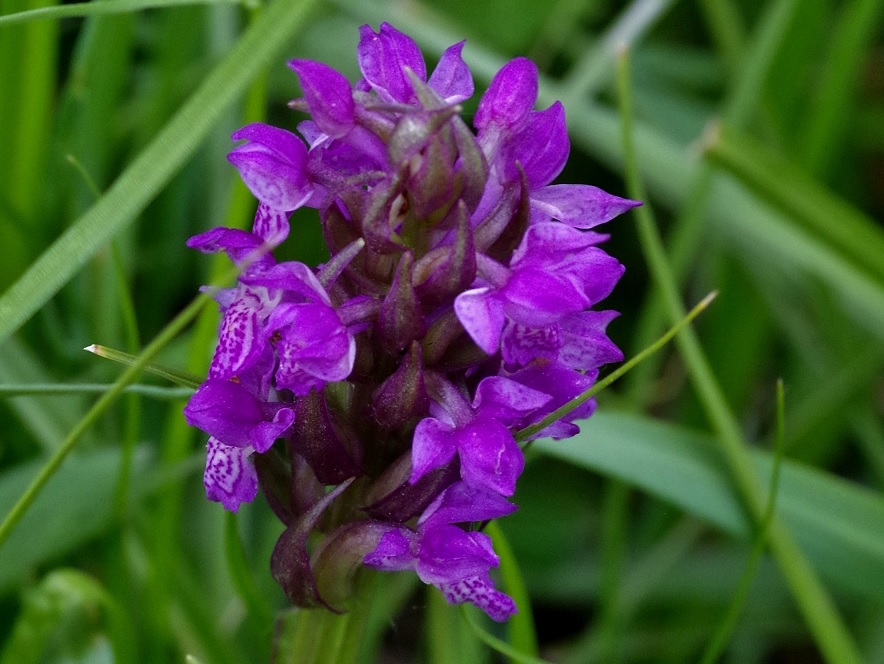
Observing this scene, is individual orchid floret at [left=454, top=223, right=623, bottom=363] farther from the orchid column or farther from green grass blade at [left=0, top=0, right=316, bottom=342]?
green grass blade at [left=0, top=0, right=316, bottom=342]

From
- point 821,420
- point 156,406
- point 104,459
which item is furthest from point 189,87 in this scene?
point 821,420

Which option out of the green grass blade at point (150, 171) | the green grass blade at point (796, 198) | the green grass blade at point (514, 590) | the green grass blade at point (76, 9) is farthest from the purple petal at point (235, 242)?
the green grass blade at point (796, 198)

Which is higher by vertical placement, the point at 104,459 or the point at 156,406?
the point at 104,459

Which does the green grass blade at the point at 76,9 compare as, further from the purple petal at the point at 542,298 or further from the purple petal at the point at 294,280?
the purple petal at the point at 542,298

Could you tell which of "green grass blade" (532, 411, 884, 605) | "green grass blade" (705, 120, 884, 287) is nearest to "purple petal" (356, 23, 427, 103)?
"green grass blade" (532, 411, 884, 605)

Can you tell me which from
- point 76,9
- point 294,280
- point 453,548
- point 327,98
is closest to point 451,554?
point 453,548

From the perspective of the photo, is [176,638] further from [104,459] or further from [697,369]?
[697,369]
